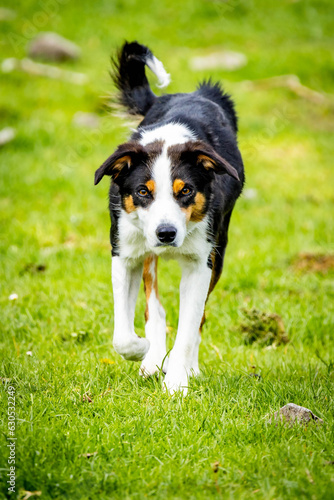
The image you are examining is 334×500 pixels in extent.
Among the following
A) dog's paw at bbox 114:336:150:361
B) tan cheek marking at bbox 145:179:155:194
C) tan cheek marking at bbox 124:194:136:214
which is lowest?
dog's paw at bbox 114:336:150:361

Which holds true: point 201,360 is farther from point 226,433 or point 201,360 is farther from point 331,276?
point 331,276

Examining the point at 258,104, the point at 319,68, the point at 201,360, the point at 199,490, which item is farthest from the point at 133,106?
the point at 319,68

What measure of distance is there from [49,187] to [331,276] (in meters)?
4.20

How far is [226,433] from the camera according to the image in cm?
315

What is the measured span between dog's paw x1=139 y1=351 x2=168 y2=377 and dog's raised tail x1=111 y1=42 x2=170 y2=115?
2.09 meters

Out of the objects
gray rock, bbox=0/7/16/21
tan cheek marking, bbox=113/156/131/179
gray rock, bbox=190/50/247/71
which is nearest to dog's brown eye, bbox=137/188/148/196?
tan cheek marking, bbox=113/156/131/179

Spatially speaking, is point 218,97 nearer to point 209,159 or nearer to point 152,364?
point 209,159

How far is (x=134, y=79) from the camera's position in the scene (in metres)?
5.20

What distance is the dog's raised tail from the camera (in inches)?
201

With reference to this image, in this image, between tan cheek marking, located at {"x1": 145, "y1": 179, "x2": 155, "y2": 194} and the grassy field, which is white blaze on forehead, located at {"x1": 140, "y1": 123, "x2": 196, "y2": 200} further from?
the grassy field

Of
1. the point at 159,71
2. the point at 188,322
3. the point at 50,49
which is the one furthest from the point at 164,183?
the point at 50,49

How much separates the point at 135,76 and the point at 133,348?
97.9 inches

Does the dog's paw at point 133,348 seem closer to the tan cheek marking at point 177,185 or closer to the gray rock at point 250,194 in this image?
the tan cheek marking at point 177,185

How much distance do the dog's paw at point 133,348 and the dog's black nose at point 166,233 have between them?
2.40 ft
